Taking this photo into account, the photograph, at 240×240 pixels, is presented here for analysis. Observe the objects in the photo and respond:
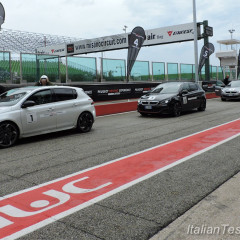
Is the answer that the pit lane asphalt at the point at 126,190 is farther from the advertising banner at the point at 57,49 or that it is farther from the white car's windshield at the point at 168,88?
the advertising banner at the point at 57,49

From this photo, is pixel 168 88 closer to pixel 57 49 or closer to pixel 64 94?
pixel 64 94

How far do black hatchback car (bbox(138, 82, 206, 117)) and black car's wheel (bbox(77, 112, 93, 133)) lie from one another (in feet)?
13.5

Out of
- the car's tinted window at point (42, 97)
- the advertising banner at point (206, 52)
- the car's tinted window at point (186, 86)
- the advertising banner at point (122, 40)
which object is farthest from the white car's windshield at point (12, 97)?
the advertising banner at point (122, 40)

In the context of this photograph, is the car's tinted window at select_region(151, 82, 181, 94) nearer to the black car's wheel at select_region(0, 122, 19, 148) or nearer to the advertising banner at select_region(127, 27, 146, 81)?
the black car's wheel at select_region(0, 122, 19, 148)

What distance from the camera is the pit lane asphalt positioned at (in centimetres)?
327

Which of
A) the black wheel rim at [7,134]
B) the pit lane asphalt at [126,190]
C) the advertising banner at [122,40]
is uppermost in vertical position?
the advertising banner at [122,40]

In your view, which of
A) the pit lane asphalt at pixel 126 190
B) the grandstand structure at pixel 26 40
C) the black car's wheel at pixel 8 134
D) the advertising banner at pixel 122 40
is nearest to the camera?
the pit lane asphalt at pixel 126 190

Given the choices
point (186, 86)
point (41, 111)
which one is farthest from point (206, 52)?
point (41, 111)

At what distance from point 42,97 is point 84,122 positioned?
68.6 inches

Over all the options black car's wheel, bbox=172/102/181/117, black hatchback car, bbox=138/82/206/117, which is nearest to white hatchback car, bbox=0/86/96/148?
black hatchback car, bbox=138/82/206/117

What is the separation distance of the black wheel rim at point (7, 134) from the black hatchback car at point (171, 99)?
690cm

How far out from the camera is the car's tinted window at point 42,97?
837cm

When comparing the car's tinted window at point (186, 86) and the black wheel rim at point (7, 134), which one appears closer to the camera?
the black wheel rim at point (7, 134)

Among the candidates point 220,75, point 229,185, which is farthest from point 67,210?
point 220,75
